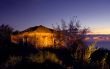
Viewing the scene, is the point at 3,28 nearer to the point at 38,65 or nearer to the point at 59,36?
the point at 59,36

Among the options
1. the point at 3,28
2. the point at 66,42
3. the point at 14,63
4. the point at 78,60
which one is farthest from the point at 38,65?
the point at 3,28

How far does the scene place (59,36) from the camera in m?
42.8

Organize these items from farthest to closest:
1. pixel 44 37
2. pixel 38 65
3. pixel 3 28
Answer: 1. pixel 3 28
2. pixel 44 37
3. pixel 38 65

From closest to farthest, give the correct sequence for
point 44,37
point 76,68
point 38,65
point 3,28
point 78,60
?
point 38,65
point 76,68
point 78,60
point 44,37
point 3,28

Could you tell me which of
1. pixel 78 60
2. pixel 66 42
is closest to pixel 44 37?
pixel 66 42

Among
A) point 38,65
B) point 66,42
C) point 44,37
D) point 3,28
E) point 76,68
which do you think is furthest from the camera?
point 3,28

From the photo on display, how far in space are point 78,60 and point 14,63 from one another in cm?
573

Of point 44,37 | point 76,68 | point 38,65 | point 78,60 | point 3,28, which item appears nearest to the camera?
point 38,65

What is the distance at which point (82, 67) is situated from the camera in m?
19.9

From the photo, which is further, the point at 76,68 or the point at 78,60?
the point at 78,60

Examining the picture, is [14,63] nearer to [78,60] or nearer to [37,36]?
[78,60]

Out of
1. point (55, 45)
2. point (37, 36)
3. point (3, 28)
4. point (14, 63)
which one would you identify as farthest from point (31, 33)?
point (14, 63)

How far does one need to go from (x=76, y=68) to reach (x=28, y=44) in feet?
73.6

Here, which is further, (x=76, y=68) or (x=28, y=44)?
(x=28, y=44)
